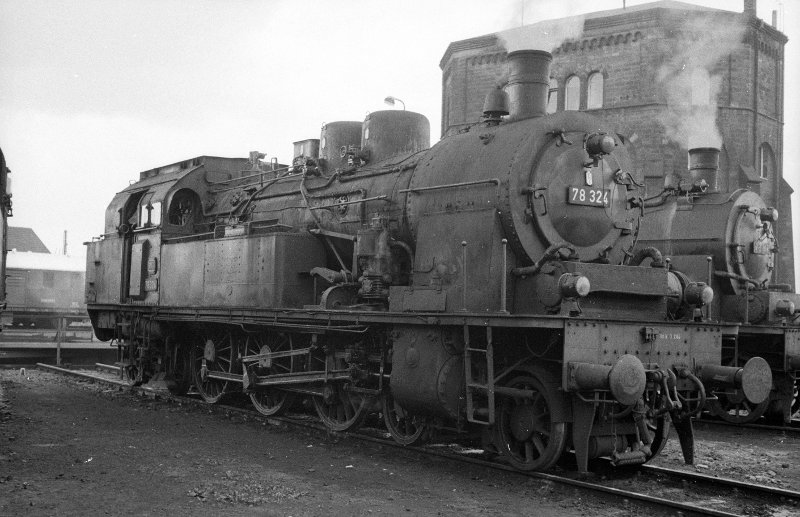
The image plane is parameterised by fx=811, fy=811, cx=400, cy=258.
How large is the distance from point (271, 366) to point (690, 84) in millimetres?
27812

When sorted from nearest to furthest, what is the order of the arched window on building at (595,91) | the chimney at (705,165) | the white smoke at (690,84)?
the chimney at (705,165) → the white smoke at (690,84) → the arched window on building at (595,91)

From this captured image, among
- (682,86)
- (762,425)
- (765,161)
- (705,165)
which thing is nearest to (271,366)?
(762,425)

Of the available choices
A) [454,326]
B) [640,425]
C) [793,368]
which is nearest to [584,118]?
[454,326]

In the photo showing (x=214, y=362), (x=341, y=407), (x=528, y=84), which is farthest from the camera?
(x=214, y=362)

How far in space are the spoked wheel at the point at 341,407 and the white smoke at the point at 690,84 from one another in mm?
24023

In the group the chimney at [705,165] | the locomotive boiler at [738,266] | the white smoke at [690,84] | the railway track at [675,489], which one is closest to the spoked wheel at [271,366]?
the railway track at [675,489]

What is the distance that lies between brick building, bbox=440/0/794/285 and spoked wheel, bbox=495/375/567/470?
24277 millimetres

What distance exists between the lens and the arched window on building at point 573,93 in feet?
112

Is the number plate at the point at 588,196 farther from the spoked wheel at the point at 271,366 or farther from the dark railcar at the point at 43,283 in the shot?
the dark railcar at the point at 43,283

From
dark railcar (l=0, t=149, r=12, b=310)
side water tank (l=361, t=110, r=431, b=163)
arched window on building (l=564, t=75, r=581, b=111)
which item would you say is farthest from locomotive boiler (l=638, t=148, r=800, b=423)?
arched window on building (l=564, t=75, r=581, b=111)

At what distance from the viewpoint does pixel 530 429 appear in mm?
7918

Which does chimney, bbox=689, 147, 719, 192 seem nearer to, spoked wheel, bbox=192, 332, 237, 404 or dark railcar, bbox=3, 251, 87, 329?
spoked wheel, bbox=192, 332, 237, 404

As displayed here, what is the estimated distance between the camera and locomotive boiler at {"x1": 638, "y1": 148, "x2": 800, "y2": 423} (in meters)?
13.4

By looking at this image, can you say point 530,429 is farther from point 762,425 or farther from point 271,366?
point 762,425
